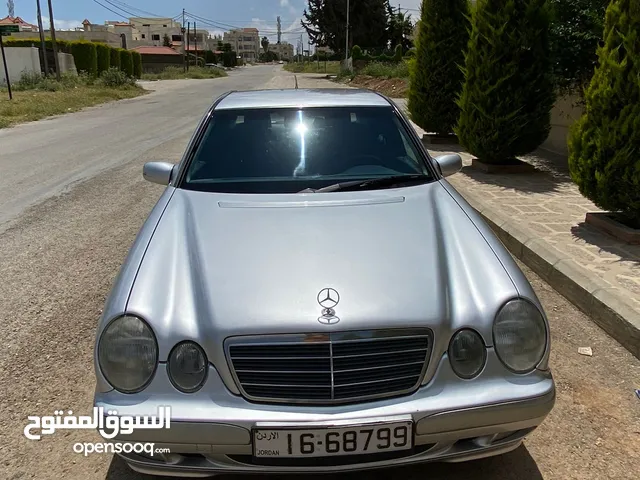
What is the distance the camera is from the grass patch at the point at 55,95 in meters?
19.0

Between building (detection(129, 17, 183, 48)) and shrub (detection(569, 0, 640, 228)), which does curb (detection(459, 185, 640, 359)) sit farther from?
building (detection(129, 17, 183, 48))

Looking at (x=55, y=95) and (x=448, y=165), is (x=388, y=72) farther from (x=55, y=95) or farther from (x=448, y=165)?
(x=448, y=165)

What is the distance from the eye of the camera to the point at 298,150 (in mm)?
3400

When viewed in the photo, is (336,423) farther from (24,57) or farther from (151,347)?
(24,57)

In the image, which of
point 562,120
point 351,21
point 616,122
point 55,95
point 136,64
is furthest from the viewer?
point 351,21

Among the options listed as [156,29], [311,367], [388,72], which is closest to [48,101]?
[388,72]

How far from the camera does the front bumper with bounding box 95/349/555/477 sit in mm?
1974

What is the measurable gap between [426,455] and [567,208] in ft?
16.4

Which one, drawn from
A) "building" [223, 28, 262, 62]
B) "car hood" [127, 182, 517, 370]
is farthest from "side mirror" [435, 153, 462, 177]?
"building" [223, 28, 262, 62]

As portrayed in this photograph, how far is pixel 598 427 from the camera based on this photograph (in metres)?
2.74

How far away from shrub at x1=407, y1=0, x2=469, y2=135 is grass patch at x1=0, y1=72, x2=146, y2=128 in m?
12.1

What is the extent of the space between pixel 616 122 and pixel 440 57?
6771 millimetres

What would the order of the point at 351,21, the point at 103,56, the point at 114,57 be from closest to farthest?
the point at 103,56
the point at 114,57
the point at 351,21

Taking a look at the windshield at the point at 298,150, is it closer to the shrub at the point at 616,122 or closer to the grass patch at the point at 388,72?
the shrub at the point at 616,122
